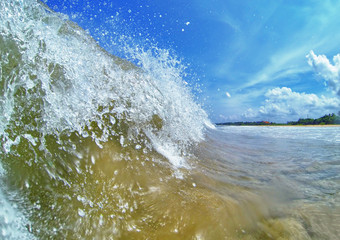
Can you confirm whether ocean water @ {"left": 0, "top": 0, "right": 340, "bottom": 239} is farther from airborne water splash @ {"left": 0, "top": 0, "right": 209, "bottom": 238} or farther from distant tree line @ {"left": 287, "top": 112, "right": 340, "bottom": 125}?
distant tree line @ {"left": 287, "top": 112, "right": 340, "bottom": 125}

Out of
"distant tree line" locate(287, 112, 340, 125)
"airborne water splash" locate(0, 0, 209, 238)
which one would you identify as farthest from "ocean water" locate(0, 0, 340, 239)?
"distant tree line" locate(287, 112, 340, 125)

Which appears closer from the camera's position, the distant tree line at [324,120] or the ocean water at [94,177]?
the ocean water at [94,177]

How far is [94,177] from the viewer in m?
1.67

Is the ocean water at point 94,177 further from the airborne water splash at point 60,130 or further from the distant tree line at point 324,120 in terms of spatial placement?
the distant tree line at point 324,120

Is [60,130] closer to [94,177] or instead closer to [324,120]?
[94,177]

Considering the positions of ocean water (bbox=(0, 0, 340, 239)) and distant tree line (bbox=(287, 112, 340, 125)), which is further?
distant tree line (bbox=(287, 112, 340, 125))

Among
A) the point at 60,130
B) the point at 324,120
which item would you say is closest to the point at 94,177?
the point at 60,130

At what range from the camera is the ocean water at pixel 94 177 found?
1301mm

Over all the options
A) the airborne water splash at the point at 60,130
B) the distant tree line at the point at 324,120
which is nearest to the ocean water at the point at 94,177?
the airborne water splash at the point at 60,130

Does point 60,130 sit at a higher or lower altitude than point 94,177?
higher

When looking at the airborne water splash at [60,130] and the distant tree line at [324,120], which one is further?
the distant tree line at [324,120]

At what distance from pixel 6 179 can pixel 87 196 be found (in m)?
0.55

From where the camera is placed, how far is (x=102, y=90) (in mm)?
2736

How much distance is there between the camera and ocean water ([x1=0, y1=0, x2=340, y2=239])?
4.27 feet
